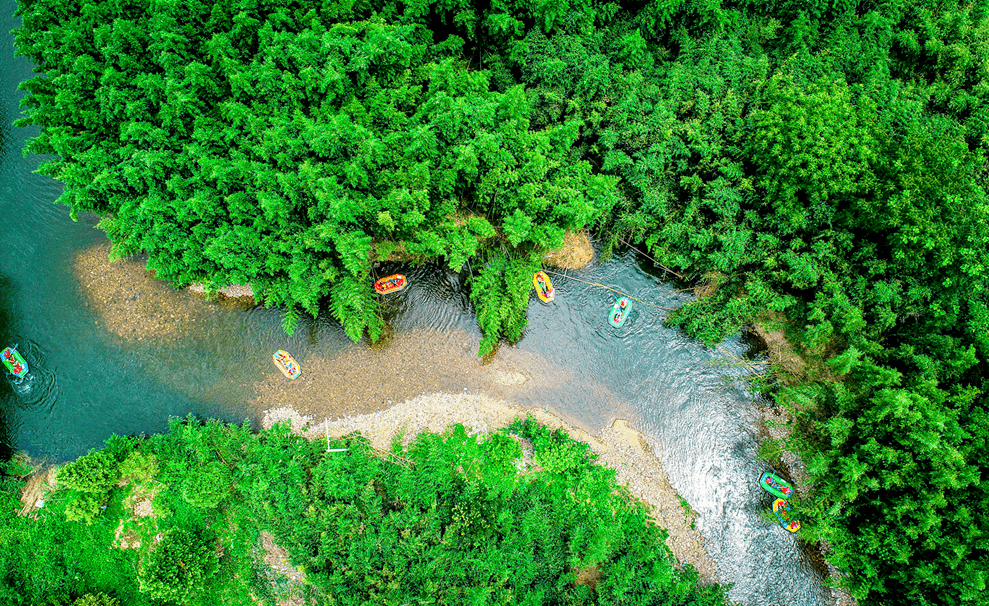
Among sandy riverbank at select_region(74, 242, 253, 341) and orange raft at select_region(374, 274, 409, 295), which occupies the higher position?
orange raft at select_region(374, 274, 409, 295)

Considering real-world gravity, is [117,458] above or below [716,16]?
below

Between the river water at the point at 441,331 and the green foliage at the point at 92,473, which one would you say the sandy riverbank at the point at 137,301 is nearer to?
the river water at the point at 441,331

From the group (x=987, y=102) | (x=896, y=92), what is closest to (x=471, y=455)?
(x=896, y=92)

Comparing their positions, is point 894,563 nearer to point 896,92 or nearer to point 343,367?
point 896,92

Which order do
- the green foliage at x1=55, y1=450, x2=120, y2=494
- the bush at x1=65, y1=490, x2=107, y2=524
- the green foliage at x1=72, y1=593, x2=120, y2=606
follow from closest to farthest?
1. the green foliage at x1=72, y1=593, x2=120, y2=606
2. the green foliage at x1=55, y1=450, x2=120, y2=494
3. the bush at x1=65, y1=490, x2=107, y2=524

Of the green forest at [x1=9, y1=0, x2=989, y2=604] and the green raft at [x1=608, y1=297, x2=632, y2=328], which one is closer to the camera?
the green forest at [x1=9, y1=0, x2=989, y2=604]

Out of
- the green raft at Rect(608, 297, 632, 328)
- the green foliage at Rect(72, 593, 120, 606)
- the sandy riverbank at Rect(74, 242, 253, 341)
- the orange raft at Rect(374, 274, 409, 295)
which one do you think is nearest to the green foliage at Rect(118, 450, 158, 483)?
the green foliage at Rect(72, 593, 120, 606)

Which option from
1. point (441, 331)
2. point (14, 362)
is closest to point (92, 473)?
point (14, 362)

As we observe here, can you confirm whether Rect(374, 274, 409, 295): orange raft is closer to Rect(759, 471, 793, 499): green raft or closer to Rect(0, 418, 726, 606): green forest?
Rect(0, 418, 726, 606): green forest
